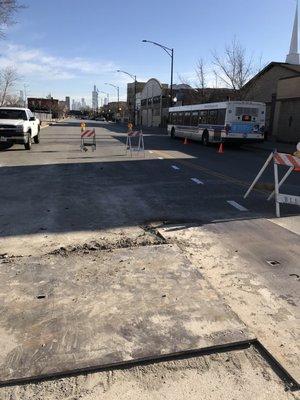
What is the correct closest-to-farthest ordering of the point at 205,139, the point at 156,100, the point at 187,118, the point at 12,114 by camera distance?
1. the point at 12,114
2. the point at 205,139
3. the point at 187,118
4. the point at 156,100

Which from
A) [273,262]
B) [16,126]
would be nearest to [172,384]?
[273,262]

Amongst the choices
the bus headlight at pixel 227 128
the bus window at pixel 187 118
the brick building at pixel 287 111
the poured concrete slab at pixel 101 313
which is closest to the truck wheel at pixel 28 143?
the bus headlight at pixel 227 128

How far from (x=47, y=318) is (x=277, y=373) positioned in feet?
6.73

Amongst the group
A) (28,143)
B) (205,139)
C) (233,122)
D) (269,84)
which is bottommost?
(205,139)

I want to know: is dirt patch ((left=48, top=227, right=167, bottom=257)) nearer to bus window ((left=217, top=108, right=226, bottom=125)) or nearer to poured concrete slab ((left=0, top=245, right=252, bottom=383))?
poured concrete slab ((left=0, top=245, right=252, bottom=383))

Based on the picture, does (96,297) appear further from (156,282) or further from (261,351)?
(261,351)

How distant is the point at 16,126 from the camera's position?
806 inches

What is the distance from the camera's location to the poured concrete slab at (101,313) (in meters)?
3.65

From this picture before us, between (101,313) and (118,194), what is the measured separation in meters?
6.41

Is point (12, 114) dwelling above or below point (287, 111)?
above

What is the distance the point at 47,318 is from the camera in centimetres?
423

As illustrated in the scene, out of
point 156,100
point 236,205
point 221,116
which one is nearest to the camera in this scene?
point 236,205

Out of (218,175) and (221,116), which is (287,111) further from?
(218,175)

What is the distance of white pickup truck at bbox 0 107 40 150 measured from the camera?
20.4m
